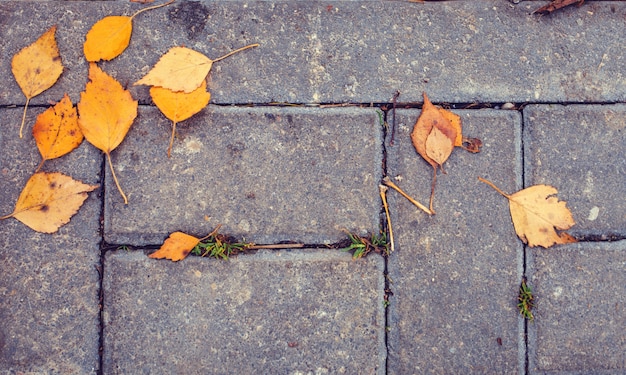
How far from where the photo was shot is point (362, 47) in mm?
1724

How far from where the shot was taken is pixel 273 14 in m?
1.73

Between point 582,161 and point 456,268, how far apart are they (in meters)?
0.58

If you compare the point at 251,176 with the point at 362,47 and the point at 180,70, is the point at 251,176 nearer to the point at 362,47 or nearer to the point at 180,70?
the point at 180,70

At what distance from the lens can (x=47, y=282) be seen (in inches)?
63.2

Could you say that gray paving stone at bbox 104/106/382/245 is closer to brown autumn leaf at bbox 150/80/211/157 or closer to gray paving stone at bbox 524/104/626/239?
brown autumn leaf at bbox 150/80/211/157

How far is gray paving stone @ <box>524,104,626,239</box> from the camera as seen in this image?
1698 mm

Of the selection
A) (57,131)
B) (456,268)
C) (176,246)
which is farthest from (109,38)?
(456,268)

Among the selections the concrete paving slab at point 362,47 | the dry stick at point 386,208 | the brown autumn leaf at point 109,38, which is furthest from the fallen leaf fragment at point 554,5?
the brown autumn leaf at point 109,38

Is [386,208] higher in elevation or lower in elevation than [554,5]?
lower

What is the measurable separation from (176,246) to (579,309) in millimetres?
1367

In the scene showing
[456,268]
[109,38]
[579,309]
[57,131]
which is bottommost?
[579,309]

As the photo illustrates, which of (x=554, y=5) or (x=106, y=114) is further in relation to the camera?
(x=554, y=5)

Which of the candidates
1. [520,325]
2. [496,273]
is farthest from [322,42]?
[520,325]

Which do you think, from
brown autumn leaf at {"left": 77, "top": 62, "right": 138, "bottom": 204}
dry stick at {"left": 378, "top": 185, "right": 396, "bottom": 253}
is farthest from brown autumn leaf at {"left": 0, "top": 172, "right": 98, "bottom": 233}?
dry stick at {"left": 378, "top": 185, "right": 396, "bottom": 253}
